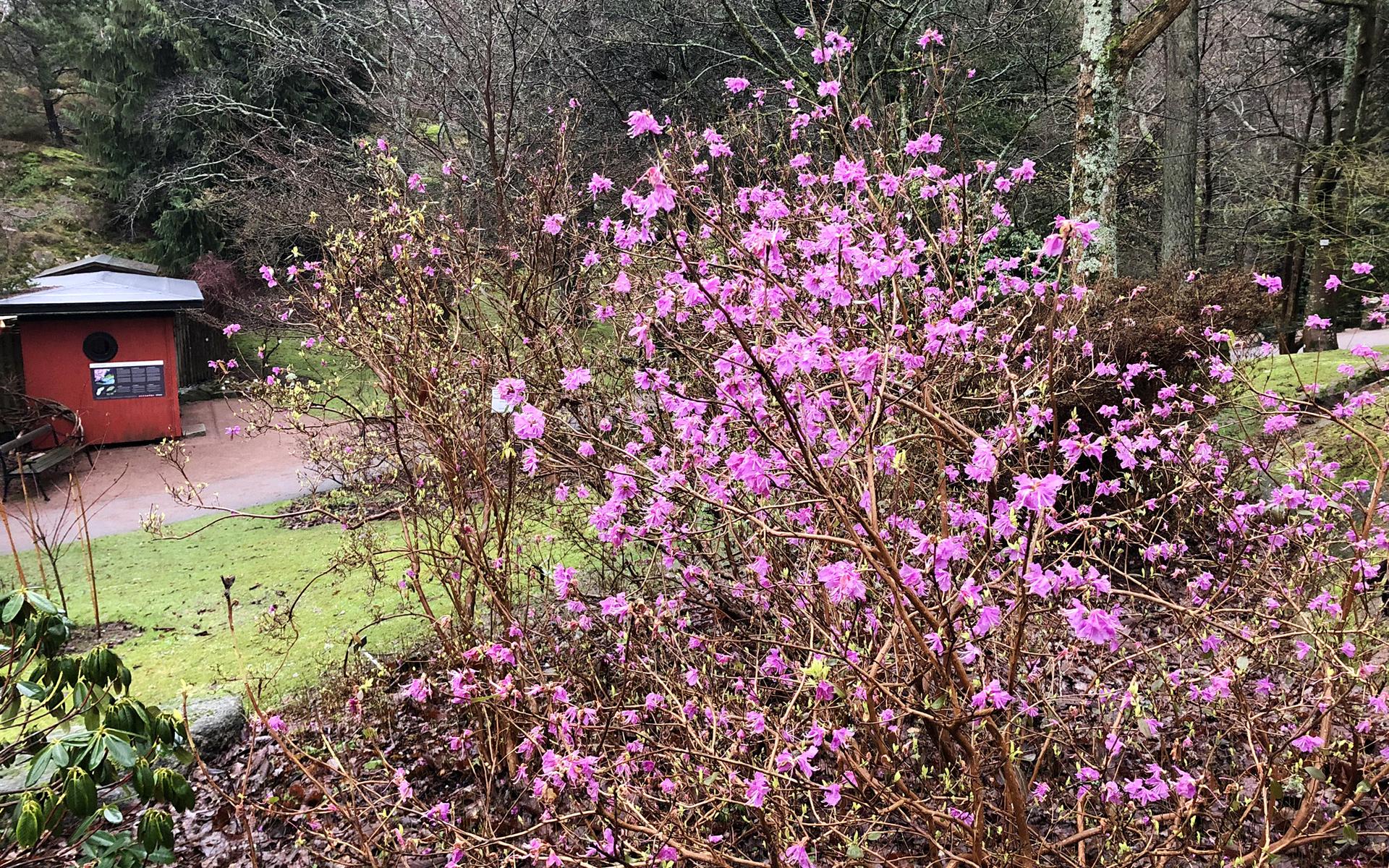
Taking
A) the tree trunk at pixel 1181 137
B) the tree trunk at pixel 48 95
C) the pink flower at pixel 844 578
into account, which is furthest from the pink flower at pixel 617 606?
the tree trunk at pixel 48 95

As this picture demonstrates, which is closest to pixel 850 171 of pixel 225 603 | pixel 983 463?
pixel 983 463

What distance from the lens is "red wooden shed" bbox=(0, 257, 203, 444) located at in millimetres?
12195

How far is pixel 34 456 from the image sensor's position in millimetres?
9938

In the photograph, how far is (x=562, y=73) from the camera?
462 inches

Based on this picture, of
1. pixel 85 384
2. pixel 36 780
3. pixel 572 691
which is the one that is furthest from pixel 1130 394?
pixel 85 384

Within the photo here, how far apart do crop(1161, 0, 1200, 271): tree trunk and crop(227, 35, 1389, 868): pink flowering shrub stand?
7.56 meters

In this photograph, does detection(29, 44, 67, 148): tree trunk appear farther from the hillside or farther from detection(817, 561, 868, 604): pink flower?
detection(817, 561, 868, 604): pink flower

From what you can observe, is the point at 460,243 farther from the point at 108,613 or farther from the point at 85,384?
the point at 85,384

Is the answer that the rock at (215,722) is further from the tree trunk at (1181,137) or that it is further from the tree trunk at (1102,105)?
the tree trunk at (1181,137)

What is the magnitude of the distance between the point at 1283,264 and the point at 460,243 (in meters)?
16.0

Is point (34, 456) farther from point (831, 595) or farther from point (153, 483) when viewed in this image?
point (831, 595)

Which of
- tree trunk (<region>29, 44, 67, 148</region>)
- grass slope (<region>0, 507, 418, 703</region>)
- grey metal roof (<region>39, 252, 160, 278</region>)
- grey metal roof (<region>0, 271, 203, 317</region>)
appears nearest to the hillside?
tree trunk (<region>29, 44, 67, 148</region>)

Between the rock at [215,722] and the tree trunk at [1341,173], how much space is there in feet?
38.7

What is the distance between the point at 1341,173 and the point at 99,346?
17835 millimetres
